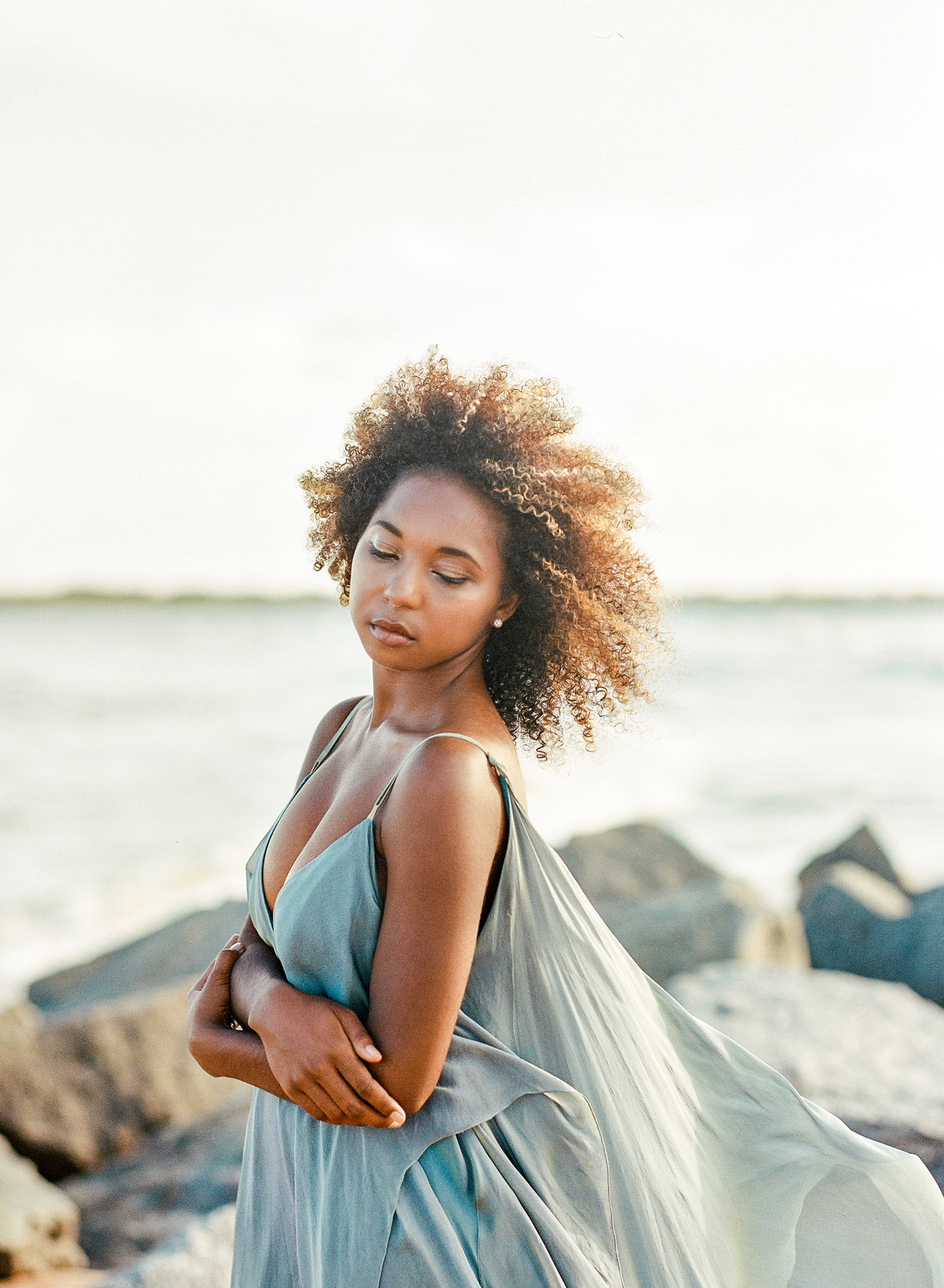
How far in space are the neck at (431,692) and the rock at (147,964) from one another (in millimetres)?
4889

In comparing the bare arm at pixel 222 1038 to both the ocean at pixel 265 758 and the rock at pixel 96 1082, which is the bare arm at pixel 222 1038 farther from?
the rock at pixel 96 1082

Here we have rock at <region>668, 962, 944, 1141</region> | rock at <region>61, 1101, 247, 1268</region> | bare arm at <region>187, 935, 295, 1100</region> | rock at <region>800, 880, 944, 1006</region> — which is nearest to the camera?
bare arm at <region>187, 935, 295, 1100</region>

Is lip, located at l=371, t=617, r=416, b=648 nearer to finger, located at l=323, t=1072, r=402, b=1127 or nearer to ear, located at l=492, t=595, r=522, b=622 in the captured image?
ear, located at l=492, t=595, r=522, b=622

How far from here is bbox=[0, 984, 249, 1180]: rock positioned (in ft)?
14.5

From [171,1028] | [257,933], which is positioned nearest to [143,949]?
[171,1028]

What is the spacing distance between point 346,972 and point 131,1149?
139 inches

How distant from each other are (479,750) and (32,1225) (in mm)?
2928

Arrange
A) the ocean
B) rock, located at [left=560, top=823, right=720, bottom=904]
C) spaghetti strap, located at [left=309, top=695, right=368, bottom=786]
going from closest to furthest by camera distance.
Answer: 1. spaghetti strap, located at [left=309, top=695, right=368, bottom=786]
2. rock, located at [left=560, top=823, right=720, bottom=904]
3. the ocean

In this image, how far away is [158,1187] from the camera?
4.22 meters

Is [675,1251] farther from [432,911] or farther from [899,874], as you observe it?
[899,874]

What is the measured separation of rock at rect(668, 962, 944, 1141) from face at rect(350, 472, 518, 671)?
7.90 ft

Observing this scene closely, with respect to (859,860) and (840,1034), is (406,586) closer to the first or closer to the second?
(840,1034)

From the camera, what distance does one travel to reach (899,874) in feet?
27.7

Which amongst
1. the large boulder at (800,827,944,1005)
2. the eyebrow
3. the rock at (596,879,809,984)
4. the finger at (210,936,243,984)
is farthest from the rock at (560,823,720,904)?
the eyebrow
